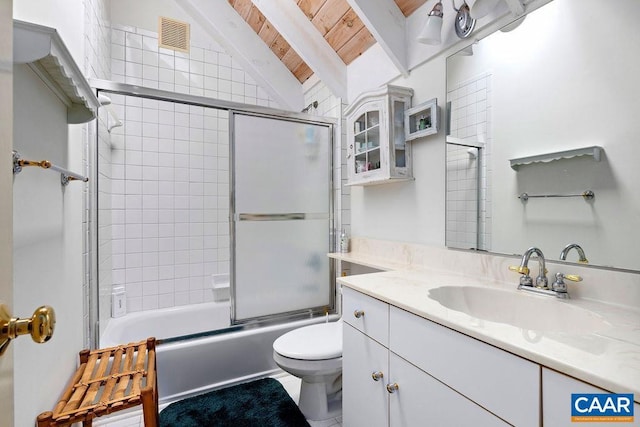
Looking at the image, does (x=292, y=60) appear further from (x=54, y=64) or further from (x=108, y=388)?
(x=108, y=388)

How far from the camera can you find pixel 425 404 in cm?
96

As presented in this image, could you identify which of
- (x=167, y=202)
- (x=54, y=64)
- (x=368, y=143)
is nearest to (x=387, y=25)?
(x=368, y=143)

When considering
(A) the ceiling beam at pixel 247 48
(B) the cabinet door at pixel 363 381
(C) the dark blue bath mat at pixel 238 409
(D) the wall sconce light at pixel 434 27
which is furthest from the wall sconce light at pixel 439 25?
(C) the dark blue bath mat at pixel 238 409

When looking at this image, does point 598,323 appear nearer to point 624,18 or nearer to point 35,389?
point 624,18

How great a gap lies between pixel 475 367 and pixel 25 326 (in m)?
0.96

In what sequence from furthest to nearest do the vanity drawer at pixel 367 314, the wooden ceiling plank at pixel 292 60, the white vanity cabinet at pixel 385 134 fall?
the wooden ceiling plank at pixel 292 60, the white vanity cabinet at pixel 385 134, the vanity drawer at pixel 367 314

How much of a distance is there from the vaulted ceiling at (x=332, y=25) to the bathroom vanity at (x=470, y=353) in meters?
1.63

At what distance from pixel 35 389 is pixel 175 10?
9.71 ft

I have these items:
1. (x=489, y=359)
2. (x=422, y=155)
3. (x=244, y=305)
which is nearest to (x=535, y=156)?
(x=422, y=155)

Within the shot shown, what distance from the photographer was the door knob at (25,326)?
1.48 ft

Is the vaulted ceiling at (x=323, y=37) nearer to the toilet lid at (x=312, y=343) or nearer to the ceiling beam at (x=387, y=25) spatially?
the ceiling beam at (x=387, y=25)

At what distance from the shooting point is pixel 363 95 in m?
1.93

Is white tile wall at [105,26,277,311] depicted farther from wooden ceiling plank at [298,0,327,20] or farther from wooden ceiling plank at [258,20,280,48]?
wooden ceiling plank at [298,0,327,20]

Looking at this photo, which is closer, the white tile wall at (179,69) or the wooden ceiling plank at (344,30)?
the wooden ceiling plank at (344,30)
